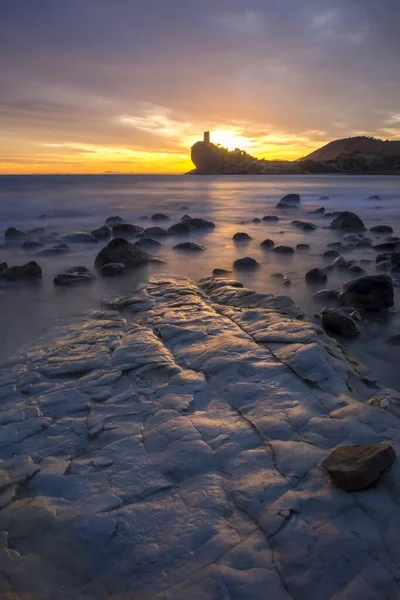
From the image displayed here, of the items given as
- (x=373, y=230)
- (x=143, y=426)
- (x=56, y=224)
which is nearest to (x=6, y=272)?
(x=143, y=426)

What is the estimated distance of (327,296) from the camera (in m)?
7.41

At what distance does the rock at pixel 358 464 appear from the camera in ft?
8.73

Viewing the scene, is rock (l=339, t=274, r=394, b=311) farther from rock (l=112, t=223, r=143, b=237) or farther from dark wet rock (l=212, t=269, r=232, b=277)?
rock (l=112, t=223, r=143, b=237)

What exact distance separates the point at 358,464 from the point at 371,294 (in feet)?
14.9

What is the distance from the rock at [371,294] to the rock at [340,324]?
3.13ft

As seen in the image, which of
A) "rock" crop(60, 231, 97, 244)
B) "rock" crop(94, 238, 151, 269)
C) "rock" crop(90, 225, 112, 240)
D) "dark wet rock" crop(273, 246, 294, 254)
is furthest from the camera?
"rock" crop(90, 225, 112, 240)

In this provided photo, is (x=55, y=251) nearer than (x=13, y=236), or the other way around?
(x=55, y=251)

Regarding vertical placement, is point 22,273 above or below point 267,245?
below

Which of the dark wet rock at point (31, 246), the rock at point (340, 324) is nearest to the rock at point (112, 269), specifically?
the dark wet rock at point (31, 246)

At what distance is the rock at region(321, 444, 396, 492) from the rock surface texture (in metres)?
0.06

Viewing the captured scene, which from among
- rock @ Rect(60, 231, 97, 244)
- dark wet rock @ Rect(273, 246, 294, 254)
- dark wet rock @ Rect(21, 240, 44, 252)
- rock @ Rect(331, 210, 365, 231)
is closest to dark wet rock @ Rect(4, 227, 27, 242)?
rock @ Rect(60, 231, 97, 244)

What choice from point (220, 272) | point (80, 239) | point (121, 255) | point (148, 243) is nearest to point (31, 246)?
point (80, 239)

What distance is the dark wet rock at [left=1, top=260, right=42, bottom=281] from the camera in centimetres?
905

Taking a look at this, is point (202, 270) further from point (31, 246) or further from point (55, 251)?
point (31, 246)
